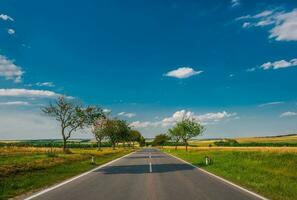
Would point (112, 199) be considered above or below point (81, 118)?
below

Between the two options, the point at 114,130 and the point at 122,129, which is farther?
the point at 122,129

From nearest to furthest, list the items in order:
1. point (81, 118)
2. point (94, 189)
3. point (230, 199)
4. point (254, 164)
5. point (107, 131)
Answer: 1. point (230, 199)
2. point (94, 189)
3. point (254, 164)
4. point (81, 118)
5. point (107, 131)

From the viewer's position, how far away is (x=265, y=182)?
50.1ft

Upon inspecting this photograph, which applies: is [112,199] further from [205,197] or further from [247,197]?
[247,197]

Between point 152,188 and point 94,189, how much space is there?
2.20 meters

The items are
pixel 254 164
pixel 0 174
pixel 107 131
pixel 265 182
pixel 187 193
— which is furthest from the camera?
pixel 107 131

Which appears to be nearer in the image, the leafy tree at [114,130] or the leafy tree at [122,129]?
the leafy tree at [114,130]

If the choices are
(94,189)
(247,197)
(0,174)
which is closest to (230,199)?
(247,197)

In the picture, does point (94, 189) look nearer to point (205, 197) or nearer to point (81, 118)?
point (205, 197)

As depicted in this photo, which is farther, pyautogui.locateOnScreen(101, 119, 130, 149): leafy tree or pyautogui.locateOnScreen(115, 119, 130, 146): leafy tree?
pyautogui.locateOnScreen(115, 119, 130, 146): leafy tree

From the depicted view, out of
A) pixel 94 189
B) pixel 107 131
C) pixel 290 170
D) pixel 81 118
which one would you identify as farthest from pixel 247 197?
pixel 107 131

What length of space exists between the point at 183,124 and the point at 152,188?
63.1 m

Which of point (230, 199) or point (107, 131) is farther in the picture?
point (107, 131)

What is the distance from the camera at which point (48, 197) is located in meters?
11.3
